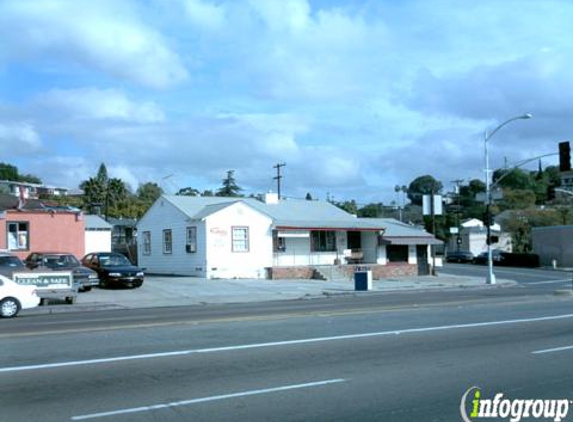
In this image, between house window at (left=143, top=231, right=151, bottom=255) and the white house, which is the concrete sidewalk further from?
house window at (left=143, top=231, right=151, bottom=255)

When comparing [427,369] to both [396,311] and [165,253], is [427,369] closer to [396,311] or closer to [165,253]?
[396,311]

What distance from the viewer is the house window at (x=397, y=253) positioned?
163 ft

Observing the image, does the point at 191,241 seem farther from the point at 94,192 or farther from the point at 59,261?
the point at 94,192

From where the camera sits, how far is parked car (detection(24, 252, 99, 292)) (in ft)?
95.0

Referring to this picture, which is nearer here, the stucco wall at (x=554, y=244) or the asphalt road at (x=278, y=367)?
the asphalt road at (x=278, y=367)

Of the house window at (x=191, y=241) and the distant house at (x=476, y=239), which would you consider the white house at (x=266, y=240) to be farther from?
the distant house at (x=476, y=239)

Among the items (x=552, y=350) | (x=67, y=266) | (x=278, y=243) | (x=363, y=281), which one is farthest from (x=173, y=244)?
(x=552, y=350)

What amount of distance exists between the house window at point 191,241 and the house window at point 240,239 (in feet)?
7.51

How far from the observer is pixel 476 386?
29.6 feet

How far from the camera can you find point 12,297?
20281 mm

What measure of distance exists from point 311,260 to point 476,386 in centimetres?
3616

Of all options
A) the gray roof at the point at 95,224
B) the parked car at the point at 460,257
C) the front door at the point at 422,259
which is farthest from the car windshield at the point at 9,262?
the parked car at the point at 460,257

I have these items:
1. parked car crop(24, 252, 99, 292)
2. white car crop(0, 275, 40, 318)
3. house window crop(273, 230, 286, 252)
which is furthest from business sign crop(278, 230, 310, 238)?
white car crop(0, 275, 40, 318)

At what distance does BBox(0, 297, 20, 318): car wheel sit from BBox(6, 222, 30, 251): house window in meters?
18.6
